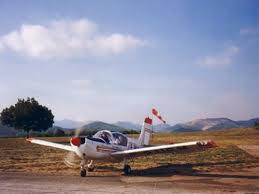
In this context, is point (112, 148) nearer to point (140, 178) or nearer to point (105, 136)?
point (105, 136)

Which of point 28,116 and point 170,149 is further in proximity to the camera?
point 28,116

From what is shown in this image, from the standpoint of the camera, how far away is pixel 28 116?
86250 mm

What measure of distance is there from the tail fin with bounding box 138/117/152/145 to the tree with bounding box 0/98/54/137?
6493cm

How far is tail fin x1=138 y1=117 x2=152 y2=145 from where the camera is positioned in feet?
83.0

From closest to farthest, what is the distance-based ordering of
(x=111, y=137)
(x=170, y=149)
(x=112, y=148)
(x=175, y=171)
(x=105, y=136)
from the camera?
1. (x=170, y=149)
2. (x=112, y=148)
3. (x=105, y=136)
4. (x=111, y=137)
5. (x=175, y=171)

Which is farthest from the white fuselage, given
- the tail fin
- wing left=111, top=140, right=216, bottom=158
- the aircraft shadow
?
the tail fin

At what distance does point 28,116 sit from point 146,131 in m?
65.5

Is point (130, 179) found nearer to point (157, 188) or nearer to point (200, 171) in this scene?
point (157, 188)

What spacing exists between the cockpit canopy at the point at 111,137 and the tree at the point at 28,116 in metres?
69.2

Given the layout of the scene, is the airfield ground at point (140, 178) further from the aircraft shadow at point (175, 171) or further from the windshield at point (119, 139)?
the windshield at point (119, 139)

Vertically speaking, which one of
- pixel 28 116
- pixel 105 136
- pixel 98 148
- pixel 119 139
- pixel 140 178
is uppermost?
pixel 28 116

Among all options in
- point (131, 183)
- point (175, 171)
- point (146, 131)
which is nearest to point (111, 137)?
point (175, 171)

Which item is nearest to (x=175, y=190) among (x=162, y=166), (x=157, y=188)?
(x=157, y=188)

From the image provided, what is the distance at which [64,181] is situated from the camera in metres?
16.3
